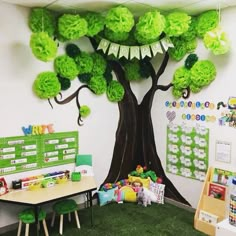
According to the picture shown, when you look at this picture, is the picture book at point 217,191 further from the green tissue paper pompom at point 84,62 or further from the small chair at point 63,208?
the green tissue paper pompom at point 84,62

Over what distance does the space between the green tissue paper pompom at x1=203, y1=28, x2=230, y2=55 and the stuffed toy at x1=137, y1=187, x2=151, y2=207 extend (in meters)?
1.97

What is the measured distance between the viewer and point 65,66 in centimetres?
311

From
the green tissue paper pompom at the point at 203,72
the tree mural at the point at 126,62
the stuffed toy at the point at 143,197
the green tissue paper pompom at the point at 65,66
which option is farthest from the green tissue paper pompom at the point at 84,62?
the stuffed toy at the point at 143,197

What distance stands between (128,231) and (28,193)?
113 centimetres

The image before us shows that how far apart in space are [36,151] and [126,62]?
1706mm

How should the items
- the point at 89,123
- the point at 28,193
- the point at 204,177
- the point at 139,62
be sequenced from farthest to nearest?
the point at 139,62 < the point at 89,123 < the point at 204,177 < the point at 28,193

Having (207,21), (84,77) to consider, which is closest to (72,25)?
(84,77)

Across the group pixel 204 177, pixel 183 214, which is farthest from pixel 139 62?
pixel 183 214

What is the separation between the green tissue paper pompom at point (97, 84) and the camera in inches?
136

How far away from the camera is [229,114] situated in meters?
3.05

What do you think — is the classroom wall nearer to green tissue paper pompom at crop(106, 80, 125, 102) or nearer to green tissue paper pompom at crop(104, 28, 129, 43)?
green tissue paper pompom at crop(106, 80, 125, 102)

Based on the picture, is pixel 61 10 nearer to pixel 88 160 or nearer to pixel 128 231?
pixel 88 160

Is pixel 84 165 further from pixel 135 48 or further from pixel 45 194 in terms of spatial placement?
pixel 135 48

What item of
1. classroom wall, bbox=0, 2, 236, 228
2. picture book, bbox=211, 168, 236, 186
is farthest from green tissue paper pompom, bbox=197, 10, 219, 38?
picture book, bbox=211, 168, 236, 186
